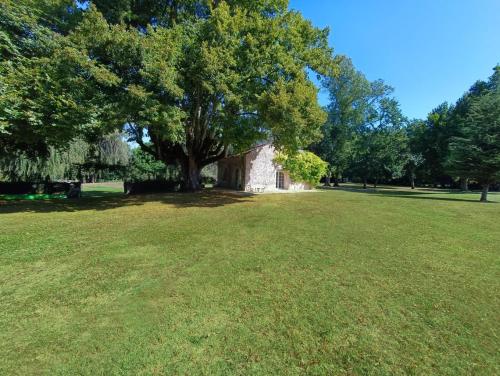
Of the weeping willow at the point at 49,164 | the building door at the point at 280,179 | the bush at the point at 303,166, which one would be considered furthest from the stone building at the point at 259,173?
the weeping willow at the point at 49,164

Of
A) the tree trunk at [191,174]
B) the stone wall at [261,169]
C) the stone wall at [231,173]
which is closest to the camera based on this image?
the tree trunk at [191,174]

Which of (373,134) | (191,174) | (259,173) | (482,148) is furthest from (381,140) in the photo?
(191,174)

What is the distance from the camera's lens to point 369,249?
6.33m

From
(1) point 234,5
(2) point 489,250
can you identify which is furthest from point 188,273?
(1) point 234,5

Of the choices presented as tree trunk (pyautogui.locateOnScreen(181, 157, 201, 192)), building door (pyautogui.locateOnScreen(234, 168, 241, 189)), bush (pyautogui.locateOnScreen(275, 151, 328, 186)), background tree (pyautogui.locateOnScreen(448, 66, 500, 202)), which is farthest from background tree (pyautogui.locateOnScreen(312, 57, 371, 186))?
tree trunk (pyautogui.locateOnScreen(181, 157, 201, 192))

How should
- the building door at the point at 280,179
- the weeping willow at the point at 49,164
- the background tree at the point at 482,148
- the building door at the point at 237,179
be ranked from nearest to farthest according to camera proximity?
the weeping willow at the point at 49,164
the background tree at the point at 482,148
the building door at the point at 237,179
the building door at the point at 280,179

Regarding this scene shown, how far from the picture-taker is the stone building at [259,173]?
2325 cm

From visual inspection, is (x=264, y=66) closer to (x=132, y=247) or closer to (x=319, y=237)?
(x=319, y=237)

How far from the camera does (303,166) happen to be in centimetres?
2528

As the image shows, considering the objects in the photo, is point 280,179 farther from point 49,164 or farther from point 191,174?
point 49,164

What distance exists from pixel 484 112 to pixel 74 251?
1138 inches

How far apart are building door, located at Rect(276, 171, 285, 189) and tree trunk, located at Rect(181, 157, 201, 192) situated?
28.8 feet

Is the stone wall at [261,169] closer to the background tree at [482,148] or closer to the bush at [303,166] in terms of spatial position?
the bush at [303,166]

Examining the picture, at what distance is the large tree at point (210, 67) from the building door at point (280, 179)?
360 inches
